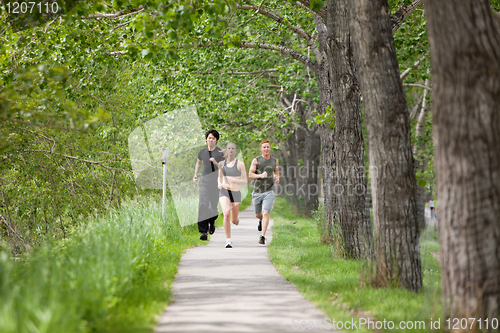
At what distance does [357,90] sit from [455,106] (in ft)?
15.0

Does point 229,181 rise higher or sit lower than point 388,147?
lower

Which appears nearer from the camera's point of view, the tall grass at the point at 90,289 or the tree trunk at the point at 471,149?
the tall grass at the point at 90,289

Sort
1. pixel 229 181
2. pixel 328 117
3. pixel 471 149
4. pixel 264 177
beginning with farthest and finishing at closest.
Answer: pixel 264 177 < pixel 229 181 < pixel 328 117 < pixel 471 149

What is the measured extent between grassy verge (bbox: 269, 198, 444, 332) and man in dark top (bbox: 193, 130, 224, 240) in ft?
5.82

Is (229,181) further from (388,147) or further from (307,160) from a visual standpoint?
(307,160)

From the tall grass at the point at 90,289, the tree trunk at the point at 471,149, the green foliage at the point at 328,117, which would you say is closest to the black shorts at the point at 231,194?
the green foliage at the point at 328,117

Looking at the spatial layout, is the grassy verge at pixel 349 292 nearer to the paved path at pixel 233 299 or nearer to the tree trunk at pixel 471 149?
the paved path at pixel 233 299

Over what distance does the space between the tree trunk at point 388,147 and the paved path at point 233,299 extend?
1341mm

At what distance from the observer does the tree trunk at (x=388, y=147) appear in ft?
20.2

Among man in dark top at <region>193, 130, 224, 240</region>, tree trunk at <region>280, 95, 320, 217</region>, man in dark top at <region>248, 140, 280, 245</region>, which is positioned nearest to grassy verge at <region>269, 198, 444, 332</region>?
man in dark top at <region>248, 140, 280, 245</region>

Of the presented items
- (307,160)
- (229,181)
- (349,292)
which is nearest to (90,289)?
(349,292)

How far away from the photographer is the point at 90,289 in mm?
4586

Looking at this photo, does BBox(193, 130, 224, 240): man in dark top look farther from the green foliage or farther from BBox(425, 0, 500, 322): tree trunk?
BBox(425, 0, 500, 322): tree trunk

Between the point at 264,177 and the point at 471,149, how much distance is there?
6411 mm
